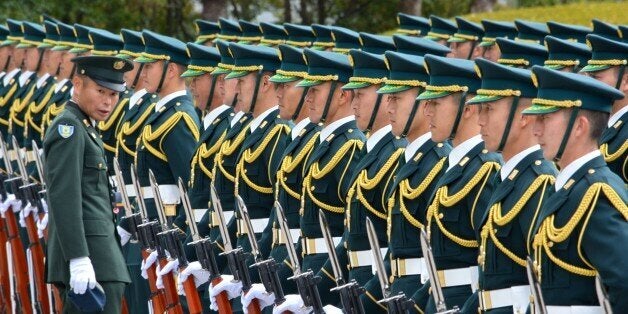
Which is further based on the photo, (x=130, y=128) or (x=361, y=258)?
(x=130, y=128)

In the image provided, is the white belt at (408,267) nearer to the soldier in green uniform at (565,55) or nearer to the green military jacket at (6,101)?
the soldier in green uniform at (565,55)


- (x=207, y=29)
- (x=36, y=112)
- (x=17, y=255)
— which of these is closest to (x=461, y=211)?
(x=17, y=255)

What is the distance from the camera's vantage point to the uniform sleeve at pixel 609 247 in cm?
510

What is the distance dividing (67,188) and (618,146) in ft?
10.3

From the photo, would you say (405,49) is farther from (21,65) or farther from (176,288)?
(21,65)

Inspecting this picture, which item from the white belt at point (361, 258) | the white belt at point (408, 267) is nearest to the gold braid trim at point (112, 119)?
the white belt at point (361, 258)

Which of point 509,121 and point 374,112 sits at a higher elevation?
point 374,112

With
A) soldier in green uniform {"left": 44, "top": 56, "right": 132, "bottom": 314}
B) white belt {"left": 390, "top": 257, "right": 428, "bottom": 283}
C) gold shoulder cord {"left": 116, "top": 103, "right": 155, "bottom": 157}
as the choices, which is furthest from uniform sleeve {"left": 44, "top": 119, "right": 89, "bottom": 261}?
gold shoulder cord {"left": 116, "top": 103, "right": 155, "bottom": 157}

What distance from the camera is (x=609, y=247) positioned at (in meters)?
5.14

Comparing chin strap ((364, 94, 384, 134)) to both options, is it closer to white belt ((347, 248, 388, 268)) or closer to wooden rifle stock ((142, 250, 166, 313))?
white belt ((347, 248, 388, 268))

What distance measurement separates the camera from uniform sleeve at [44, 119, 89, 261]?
22.9 ft

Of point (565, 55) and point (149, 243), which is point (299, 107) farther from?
point (565, 55)

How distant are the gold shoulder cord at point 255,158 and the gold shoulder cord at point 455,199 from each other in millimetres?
2092

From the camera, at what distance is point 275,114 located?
334 inches
